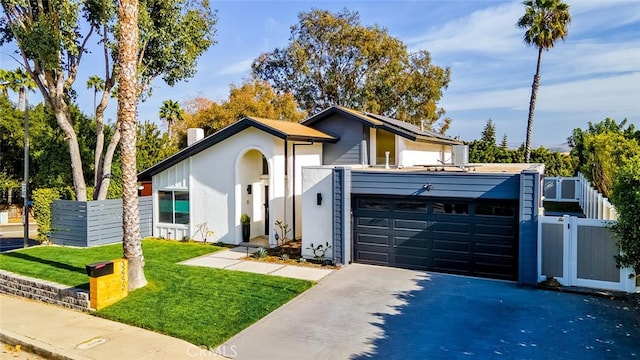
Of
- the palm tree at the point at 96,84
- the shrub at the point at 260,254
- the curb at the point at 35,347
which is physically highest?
the palm tree at the point at 96,84

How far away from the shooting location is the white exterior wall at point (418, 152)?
1864 cm

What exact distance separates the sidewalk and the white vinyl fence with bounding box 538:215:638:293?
8159 millimetres

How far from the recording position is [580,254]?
1045 centimetres

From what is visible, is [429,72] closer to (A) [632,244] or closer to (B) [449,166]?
(B) [449,166]

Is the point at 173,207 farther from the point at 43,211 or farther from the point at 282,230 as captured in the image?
the point at 282,230

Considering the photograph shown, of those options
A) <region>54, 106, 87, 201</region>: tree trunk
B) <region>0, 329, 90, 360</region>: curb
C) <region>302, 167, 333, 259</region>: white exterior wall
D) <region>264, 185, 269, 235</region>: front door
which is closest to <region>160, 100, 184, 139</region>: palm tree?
<region>54, 106, 87, 201</region>: tree trunk

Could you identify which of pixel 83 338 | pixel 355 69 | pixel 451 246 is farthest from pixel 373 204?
pixel 355 69

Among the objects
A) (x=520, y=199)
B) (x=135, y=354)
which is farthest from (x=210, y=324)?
(x=520, y=199)

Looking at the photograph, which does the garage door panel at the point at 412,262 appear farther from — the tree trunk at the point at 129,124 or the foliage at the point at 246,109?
the foliage at the point at 246,109

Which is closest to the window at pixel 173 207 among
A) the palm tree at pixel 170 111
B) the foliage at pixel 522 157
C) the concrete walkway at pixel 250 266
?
the concrete walkway at pixel 250 266

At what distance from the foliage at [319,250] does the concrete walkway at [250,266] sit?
69 centimetres

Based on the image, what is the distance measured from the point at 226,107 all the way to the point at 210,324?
27615mm

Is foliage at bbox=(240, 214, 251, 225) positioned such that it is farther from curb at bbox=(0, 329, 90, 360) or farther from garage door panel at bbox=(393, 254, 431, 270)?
curb at bbox=(0, 329, 90, 360)

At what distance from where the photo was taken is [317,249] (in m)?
13.6
